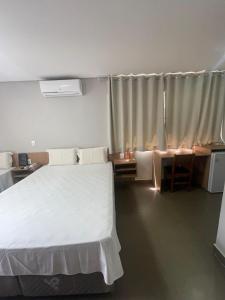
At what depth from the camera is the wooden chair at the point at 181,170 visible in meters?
2.94

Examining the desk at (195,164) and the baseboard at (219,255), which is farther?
the desk at (195,164)

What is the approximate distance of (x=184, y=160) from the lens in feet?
9.84

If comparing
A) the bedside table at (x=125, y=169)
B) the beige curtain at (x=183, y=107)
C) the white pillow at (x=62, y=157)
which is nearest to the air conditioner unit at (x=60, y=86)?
the white pillow at (x=62, y=157)

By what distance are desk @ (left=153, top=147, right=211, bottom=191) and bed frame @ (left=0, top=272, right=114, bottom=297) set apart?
2.14m

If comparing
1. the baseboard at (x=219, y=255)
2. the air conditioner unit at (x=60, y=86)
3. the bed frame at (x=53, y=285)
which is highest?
the air conditioner unit at (x=60, y=86)

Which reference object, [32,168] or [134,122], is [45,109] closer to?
[32,168]

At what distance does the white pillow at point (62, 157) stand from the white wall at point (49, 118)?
0.19m

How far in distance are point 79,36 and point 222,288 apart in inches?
103

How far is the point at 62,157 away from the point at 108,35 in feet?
7.36

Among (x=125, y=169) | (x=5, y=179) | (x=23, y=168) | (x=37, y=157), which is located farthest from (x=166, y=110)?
(x=5, y=179)

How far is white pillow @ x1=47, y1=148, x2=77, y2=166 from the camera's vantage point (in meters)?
3.24

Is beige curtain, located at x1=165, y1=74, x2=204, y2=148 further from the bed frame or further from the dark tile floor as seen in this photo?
the bed frame

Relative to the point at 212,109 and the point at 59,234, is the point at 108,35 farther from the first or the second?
the point at 212,109

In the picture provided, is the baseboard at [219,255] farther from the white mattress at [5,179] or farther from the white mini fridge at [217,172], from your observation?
the white mattress at [5,179]
